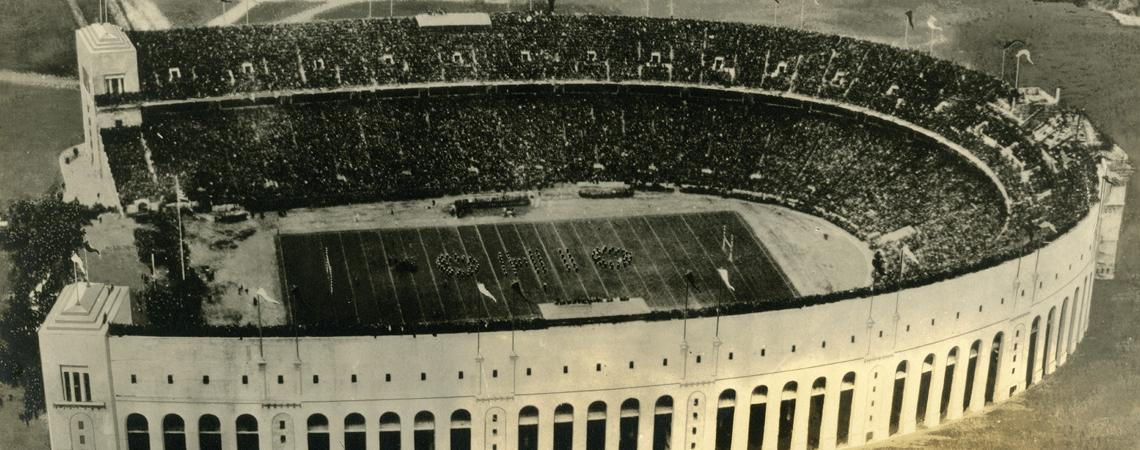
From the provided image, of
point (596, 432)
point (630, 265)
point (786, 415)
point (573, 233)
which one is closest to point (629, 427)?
point (596, 432)

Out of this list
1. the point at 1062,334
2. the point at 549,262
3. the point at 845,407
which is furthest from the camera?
the point at 549,262

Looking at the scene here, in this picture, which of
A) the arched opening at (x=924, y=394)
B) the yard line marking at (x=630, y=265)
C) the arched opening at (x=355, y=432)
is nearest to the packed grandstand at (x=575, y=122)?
the yard line marking at (x=630, y=265)

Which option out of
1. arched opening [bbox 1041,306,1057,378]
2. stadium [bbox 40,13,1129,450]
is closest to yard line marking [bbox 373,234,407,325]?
stadium [bbox 40,13,1129,450]

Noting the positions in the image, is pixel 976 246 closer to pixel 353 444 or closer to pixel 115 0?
pixel 353 444

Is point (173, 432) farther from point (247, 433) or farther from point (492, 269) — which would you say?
point (492, 269)

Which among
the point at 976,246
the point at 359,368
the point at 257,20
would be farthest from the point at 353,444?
the point at 257,20

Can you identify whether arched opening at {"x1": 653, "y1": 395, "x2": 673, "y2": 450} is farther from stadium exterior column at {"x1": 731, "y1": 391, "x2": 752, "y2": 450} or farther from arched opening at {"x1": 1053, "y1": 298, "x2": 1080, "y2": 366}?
arched opening at {"x1": 1053, "y1": 298, "x2": 1080, "y2": 366}

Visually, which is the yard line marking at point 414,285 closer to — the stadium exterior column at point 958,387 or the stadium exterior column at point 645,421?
the stadium exterior column at point 645,421
